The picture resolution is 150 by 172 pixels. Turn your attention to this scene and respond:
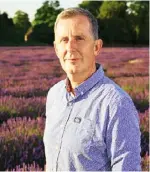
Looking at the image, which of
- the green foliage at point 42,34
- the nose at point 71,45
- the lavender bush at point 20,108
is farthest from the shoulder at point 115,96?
the green foliage at point 42,34

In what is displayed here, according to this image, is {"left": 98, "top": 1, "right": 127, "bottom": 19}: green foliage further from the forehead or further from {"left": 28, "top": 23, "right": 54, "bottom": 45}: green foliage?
the forehead

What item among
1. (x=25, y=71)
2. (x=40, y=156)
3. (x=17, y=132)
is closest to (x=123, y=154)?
(x=40, y=156)

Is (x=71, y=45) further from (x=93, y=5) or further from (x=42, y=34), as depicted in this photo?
(x=93, y=5)

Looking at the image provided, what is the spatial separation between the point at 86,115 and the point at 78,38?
12.7 inches

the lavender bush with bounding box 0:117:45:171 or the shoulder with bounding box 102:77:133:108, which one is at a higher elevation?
the shoulder with bounding box 102:77:133:108

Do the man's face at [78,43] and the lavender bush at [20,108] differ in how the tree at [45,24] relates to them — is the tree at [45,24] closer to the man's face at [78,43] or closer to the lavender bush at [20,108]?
the lavender bush at [20,108]

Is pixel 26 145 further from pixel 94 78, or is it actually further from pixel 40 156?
pixel 94 78

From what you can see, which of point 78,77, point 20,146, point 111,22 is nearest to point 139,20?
point 111,22

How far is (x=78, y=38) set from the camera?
6.56 ft

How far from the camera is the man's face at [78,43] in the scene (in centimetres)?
198

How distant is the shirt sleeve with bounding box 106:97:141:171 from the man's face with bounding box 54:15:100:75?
27 centimetres

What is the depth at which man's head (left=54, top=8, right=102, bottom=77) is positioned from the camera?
1.98 m

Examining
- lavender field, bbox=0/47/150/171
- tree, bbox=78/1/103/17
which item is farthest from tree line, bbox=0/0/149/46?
lavender field, bbox=0/47/150/171

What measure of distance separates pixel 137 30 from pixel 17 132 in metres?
40.4
